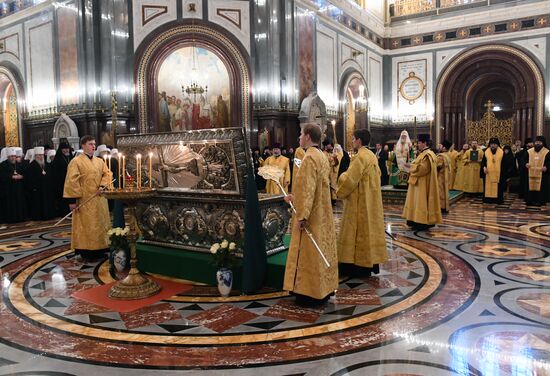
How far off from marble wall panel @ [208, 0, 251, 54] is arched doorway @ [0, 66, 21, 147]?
8.94 meters

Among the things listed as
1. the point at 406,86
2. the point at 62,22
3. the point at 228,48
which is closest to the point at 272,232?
the point at 228,48

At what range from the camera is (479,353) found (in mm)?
3234

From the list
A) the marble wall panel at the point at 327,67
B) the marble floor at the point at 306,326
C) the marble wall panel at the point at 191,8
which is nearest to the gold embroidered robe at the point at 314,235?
the marble floor at the point at 306,326

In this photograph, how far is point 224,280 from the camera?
4.59m

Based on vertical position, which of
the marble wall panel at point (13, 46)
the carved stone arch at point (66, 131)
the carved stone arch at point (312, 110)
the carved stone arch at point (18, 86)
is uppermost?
the marble wall panel at point (13, 46)

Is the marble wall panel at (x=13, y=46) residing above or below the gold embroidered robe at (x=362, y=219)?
above

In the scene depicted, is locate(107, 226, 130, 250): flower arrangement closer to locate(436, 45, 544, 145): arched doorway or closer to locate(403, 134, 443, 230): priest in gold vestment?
locate(403, 134, 443, 230): priest in gold vestment

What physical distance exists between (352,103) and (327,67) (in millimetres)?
3241

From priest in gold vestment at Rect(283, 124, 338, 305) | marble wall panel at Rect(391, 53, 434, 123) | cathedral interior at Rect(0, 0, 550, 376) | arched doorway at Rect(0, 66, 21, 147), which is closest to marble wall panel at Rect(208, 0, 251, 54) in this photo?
cathedral interior at Rect(0, 0, 550, 376)

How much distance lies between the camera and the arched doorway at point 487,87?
65.5ft

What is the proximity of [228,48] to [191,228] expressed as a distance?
1070 cm

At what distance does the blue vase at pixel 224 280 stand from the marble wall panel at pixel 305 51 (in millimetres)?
12029

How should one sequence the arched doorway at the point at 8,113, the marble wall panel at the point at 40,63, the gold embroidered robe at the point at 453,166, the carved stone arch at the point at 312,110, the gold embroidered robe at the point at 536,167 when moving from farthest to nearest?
the arched doorway at the point at 8,113 < the marble wall panel at the point at 40,63 < the carved stone arch at the point at 312,110 < the gold embroidered robe at the point at 453,166 < the gold embroidered robe at the point at 536,167

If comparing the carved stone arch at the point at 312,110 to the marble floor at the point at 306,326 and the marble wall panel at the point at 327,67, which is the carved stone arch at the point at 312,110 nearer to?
the marble wall panel at the point at 327,67
